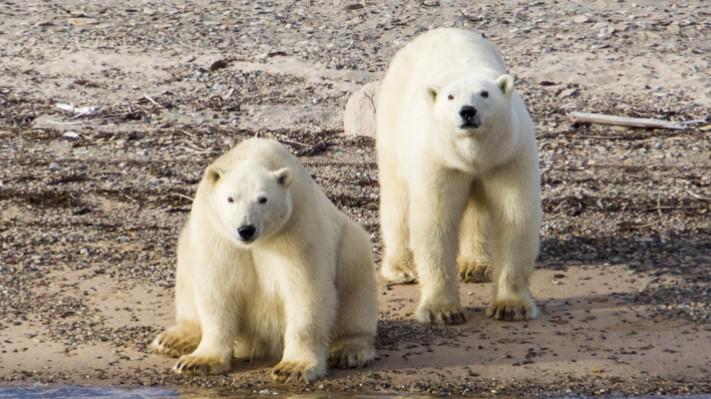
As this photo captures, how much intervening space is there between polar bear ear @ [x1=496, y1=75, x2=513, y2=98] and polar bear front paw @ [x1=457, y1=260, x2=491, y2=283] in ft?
4.81

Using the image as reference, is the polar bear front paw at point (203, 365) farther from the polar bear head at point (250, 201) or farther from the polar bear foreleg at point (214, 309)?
the polar bear head at point (250, 201)

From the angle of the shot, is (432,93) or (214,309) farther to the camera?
(432,93)

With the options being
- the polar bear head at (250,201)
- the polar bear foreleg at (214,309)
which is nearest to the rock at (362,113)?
the polar bear foreleg at (214,309)

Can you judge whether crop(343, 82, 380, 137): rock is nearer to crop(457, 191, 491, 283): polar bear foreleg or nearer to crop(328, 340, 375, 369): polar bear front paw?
crop(457, 191, 491, 283): polar bear foreleg

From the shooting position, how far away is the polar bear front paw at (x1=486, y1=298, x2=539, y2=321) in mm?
7969

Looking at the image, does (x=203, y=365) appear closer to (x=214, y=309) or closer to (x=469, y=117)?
(x=214, y=309)

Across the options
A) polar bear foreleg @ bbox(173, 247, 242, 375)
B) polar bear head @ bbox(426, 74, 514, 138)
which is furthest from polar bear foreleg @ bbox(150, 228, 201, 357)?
polar bear head @ bbox(426, 74, 514, 138)

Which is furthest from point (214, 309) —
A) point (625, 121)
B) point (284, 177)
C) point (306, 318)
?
point (625, 121)

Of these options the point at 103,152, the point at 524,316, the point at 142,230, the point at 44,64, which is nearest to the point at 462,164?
the point at 524,316

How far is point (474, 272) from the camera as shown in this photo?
8.80m

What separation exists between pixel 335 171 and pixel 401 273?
2.11 metres

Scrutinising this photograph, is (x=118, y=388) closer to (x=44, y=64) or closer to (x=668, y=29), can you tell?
(x=44, y=64)

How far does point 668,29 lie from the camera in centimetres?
1361

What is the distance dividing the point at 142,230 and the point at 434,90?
2.67 metres
